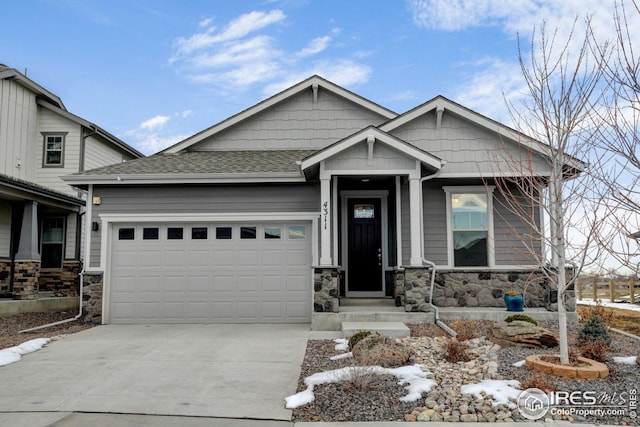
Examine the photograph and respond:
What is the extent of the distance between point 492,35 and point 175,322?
8755 millimetres

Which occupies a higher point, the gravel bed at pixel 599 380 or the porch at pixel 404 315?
the porch at pixel 404 315

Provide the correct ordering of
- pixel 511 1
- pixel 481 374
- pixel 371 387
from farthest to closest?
pixel 511 1 → pixel 481 374 → pixel 371 387

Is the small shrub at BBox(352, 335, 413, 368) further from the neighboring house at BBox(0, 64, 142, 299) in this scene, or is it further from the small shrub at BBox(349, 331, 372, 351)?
the neighboring house at BBox(0, 64, 142, 299)

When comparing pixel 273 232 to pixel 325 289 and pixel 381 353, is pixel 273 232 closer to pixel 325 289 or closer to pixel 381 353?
pixel 325 289

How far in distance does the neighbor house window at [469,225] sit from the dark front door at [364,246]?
65.3 inches

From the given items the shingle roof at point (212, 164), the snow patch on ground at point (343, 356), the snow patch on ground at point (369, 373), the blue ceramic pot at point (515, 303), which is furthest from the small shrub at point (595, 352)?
the shingle roof at point (212, 164)

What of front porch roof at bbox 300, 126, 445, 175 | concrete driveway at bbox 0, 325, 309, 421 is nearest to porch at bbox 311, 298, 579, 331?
concrete driveway at bbox 0, 325, 309, 421

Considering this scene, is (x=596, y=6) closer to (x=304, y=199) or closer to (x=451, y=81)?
(x=451, y=81)

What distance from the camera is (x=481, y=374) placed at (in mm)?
5320

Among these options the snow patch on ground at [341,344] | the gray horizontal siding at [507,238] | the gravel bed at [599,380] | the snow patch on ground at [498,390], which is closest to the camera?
the gravel bed at [599,380]

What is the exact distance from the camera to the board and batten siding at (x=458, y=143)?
997 cm

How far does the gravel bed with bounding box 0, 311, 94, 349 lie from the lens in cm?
841

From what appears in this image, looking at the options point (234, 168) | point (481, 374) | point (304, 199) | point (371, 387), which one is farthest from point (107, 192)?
point (481, 374)

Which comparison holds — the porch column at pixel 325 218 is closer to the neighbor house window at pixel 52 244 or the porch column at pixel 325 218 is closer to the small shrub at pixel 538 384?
the small shrub at pixel 538 384
